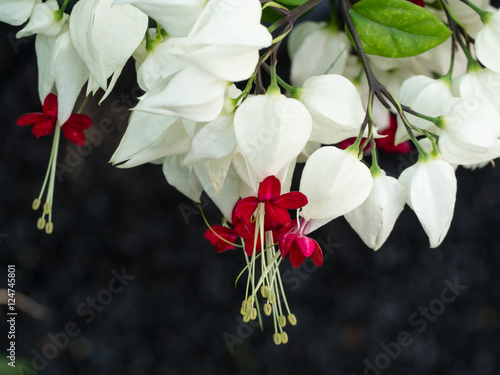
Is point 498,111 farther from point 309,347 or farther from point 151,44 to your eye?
point 309,347

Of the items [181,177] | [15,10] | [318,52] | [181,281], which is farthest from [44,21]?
[181,281]

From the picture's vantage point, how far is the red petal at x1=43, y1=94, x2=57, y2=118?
0.39 metres

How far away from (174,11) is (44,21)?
105mm

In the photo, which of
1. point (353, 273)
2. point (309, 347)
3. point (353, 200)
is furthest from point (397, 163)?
point (353, 200)

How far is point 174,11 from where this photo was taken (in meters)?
0.31

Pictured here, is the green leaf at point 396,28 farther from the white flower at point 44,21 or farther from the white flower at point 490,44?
the white flower at point 44,21

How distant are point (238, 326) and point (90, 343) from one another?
0.79 feet

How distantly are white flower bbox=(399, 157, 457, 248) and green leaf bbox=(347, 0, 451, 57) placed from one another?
85mm

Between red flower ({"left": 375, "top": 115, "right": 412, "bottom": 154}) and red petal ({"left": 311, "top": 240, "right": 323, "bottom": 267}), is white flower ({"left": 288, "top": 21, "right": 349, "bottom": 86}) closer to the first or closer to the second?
red flower ({"left": 375, "top": 115, "right": 412, "bottom": 154})

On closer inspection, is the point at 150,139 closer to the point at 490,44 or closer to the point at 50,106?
the point at 50,106

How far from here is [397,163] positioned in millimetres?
1053

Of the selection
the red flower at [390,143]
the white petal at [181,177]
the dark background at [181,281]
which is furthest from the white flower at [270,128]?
the dark background at [181,281]

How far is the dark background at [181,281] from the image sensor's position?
3.27ft

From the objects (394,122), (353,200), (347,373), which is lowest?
(347,373)
